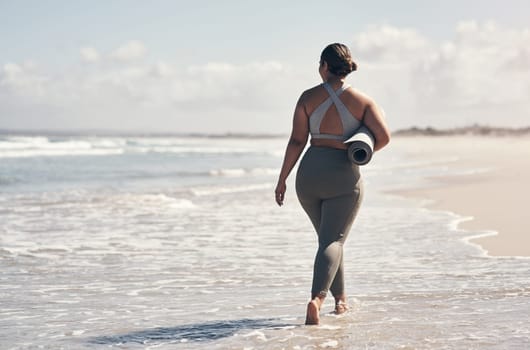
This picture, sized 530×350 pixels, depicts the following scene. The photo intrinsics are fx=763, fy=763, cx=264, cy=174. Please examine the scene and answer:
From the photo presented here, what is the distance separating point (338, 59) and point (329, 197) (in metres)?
0.90

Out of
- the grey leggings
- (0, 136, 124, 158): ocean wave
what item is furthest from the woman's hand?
(0, 136, 124, 158): ocean wave

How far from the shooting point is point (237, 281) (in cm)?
668

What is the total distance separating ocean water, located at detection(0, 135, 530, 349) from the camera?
4.70 m

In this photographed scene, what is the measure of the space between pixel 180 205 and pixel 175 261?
6.01m

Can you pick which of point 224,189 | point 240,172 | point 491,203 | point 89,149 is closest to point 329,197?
point 491,203

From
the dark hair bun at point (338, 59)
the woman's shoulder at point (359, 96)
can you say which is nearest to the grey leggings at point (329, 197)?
the woman's shoulder at point (359, 96)

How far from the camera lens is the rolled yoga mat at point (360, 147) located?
188 inches

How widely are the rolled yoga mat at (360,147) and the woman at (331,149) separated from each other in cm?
11

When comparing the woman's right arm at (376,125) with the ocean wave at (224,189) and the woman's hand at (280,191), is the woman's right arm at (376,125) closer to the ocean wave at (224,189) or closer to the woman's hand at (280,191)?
the woman's hand at (280,191)

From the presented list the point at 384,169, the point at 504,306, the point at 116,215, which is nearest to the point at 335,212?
the point at 504,306

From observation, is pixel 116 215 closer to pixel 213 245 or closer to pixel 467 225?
pixel 213 245

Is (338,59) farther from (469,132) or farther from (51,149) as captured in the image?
(469,132)

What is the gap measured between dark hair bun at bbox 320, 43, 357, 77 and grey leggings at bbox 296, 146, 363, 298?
1.70 ft

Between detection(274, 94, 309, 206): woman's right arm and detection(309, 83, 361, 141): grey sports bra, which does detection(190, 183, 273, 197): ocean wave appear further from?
detection(309, 83, 361, 141): grey sports bra
